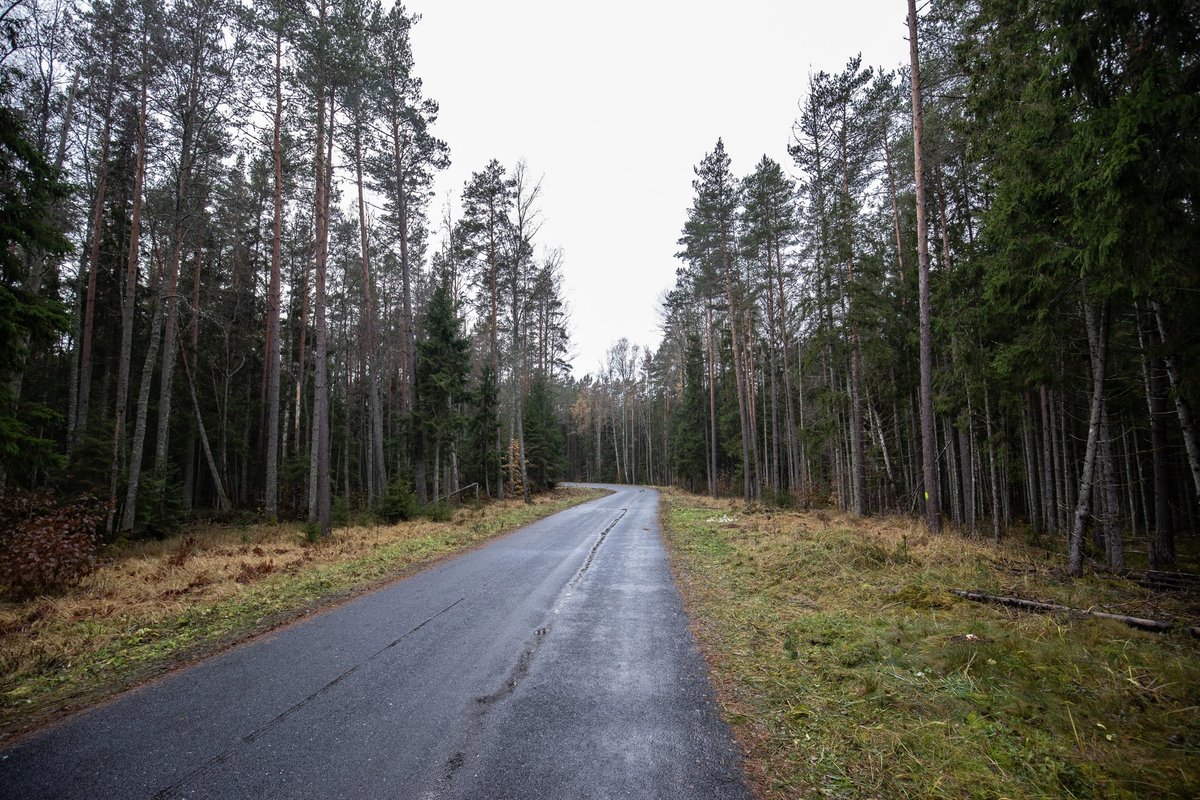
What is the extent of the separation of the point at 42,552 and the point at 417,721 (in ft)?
25.5

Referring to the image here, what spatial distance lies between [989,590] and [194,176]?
66.0 ft

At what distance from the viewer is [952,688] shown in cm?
367

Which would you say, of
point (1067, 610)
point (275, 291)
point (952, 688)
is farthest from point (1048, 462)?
point (275, 291)

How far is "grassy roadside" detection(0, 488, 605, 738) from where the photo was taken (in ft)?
13.9

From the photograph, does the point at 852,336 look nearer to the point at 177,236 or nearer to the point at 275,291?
the point at 275,291

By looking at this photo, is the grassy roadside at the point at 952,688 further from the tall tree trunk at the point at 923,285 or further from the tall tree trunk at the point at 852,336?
the tall tree trunk at the point at 852,336

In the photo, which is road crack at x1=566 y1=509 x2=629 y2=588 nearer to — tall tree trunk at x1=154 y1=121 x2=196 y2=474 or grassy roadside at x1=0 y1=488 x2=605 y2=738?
grassy roadside at x1=0 y1=488 x2=605 y2=738

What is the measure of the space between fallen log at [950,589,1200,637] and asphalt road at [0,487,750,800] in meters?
3.70

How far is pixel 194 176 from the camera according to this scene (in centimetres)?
1354

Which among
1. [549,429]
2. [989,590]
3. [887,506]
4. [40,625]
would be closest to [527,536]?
[40,625]

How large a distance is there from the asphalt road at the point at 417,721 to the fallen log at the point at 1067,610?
146 inches

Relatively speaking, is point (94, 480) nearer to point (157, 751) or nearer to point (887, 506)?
point (157, 751)

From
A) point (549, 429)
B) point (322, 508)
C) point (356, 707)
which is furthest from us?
point (549, 429)

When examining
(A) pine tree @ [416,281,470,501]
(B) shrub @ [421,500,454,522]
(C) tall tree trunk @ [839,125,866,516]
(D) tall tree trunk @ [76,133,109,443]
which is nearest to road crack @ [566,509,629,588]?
(B) shrub @ [421,500,454,522]
